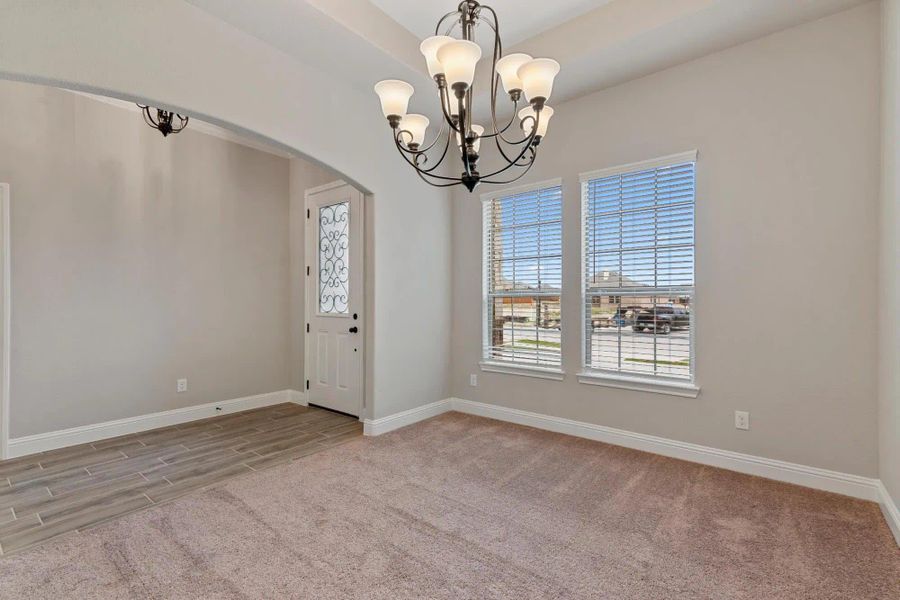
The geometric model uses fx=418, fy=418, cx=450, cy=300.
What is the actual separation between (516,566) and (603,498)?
95 centimetres

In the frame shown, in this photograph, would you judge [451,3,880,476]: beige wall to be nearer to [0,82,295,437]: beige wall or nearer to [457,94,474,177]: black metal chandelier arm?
[457,94,474,177]: black metal chandelier arm

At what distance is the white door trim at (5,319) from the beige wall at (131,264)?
0.06 meters

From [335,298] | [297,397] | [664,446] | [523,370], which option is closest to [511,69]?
[523,370]

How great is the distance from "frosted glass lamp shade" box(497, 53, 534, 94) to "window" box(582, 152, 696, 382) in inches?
70.8

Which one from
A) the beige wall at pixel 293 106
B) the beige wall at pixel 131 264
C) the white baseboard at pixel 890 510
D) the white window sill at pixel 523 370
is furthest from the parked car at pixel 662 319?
the beige wall at pixel 131 264

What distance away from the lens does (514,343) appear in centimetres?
429

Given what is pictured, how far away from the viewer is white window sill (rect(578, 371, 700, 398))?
3.25 metres

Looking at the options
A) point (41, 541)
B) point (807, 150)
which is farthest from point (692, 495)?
point (41, 541)

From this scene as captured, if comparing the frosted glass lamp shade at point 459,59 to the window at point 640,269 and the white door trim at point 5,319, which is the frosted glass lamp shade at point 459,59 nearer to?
the window at point 640,269

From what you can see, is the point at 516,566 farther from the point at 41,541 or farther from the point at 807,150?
the point at 807,150

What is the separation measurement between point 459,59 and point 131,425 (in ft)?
14.3

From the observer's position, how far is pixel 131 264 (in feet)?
13.1

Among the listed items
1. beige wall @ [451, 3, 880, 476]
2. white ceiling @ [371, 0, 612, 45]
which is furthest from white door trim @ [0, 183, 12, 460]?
beige wall @ [451, 3, 880, 476]

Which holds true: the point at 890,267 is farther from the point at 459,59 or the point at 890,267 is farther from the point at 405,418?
the point at 405,418
